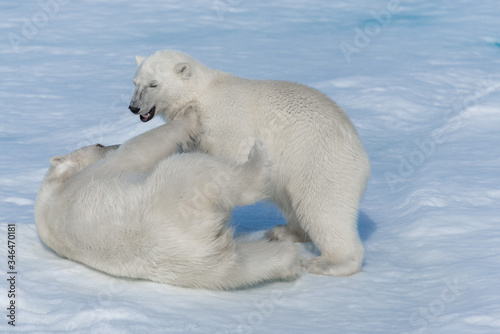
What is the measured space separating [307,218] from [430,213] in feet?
2.88

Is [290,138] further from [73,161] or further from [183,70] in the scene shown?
[73,161]

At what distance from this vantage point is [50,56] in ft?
28.1

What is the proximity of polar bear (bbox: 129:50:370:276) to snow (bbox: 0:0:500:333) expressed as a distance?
0.23 meters

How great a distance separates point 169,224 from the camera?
2.80 m

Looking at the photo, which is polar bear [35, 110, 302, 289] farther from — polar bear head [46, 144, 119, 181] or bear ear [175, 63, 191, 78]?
bear ear [175, 63, 191, 78]

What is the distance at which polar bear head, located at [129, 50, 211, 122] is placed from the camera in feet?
13.2

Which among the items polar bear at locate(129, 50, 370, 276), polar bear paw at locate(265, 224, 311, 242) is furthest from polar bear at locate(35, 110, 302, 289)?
polar bear paw at locate(265, 224, 311, 242)

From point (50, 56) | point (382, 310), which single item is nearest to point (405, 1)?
point (50, 56)

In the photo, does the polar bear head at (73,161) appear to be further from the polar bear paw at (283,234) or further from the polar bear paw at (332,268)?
the polar bear paw at (332,268)

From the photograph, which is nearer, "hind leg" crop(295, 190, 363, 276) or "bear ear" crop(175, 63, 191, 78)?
"hind leg" crop(295, 190, 363, 276)

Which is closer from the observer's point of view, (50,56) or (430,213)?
(430,213)

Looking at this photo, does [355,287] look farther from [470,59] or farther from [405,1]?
[405,1]

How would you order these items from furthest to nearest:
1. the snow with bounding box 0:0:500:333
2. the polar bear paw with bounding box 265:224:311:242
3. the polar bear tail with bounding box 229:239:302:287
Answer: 1. the polar bear paw with bounding box 265:224:311:242
2. the polar bear tail with bounding box 229:239:302:287
3. the snow with bounding box 0:0:500:333

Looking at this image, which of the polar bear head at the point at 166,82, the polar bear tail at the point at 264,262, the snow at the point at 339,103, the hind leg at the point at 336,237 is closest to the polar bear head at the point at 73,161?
the snow at the point at 339,103
